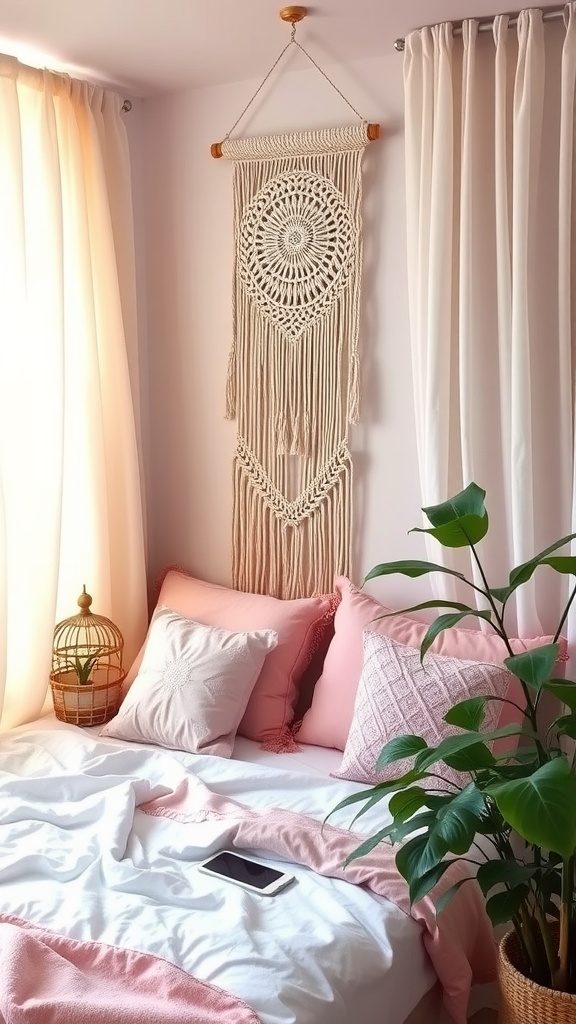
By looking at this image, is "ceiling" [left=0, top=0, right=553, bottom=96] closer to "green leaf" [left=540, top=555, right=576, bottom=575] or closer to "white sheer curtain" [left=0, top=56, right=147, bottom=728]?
"white sheer curtain" [left=0, top=56, right=147, bottom=728]

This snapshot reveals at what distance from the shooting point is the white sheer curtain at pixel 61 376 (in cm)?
281

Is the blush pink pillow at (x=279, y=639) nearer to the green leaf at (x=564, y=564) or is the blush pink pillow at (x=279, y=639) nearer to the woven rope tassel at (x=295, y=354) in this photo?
the woven rope tassel at (x=295, y=354)

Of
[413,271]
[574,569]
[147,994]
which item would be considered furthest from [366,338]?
[147,994]

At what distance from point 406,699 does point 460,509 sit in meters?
0.74

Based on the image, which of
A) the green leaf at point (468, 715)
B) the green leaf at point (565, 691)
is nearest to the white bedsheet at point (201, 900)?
the green leaf at point (468, 715)

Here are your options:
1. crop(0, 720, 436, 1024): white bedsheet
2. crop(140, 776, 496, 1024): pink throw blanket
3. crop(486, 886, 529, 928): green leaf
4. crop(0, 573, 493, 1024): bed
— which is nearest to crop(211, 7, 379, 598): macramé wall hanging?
crop(0, 573, 493, 1024): bed

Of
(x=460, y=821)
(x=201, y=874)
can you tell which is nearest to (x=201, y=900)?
(x=201, y=874)

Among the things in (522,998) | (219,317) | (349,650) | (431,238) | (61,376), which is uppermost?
(431,238)

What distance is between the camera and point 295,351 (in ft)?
9.86

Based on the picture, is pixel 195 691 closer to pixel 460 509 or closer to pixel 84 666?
pixel 84 666

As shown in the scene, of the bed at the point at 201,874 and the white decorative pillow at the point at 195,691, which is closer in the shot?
the bed at the point at 201,874

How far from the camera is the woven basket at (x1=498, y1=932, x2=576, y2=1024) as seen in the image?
178 cm

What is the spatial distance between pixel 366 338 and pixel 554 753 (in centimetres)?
140

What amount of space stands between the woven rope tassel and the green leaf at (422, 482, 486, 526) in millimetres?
1060
